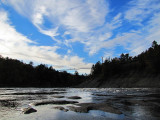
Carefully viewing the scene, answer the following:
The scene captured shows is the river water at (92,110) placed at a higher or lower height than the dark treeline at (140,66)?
lower

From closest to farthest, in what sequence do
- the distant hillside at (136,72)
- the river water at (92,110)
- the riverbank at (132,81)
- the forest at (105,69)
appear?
the river water at (92,110) < the riverbank at (132,81) < the distant hillside at (136,72) < the forest at (105,69)

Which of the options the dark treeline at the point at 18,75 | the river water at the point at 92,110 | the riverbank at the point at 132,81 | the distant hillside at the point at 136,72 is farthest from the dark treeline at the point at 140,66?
the dark treeline at the point at 18,75

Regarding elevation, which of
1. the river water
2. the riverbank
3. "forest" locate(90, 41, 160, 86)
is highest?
"forest" locate(90, 41, 160, 86)

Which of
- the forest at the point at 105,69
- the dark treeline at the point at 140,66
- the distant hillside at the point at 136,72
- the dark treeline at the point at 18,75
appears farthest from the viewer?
the dark treeline at the point at 18,75

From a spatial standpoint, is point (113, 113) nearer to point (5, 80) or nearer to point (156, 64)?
point (156, 64)

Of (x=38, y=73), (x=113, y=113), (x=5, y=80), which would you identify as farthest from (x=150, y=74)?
(x=38, y=73)

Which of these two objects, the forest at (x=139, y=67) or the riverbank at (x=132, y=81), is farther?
the forest at (x=139, y=67)

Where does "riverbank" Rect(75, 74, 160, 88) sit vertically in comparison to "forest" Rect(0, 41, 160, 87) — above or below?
below

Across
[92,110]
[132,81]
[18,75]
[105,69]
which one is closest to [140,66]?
[132,81]

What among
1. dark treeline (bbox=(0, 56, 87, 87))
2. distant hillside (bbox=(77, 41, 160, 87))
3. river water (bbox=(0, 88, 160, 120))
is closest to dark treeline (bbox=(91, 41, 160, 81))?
distant hillside (bbox=(77, 41, 160, 87))

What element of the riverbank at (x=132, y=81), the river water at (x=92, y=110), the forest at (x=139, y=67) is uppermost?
the forest at (x=139, y=67)

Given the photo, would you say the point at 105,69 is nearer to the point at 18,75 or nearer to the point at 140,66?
the point at 140,66

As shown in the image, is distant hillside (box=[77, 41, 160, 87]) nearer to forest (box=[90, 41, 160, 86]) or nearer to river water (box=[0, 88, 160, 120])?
forest (box=[90, 41, 160, 86])

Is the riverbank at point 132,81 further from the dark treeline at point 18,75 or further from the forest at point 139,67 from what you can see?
the dark treeline at point 18,75
